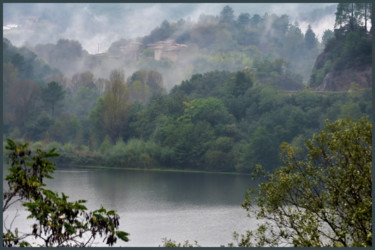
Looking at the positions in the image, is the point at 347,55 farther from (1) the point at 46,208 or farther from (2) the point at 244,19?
(1) the point at 46,208

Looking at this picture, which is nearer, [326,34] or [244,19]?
[326,34]

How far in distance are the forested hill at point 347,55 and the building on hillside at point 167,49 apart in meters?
12.1

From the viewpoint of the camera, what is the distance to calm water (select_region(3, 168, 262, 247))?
10375mm

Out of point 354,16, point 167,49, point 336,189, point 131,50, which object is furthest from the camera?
point 131,50

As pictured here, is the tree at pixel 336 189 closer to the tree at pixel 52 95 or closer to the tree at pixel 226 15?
the tree at pixel 52 95

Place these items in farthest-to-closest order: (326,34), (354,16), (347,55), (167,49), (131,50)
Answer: (131,50) → (167,49) → (326,34) → (354,16) → (347,55)

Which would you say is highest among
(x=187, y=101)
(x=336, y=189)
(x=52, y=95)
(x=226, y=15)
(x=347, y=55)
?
(x=226, y=15)

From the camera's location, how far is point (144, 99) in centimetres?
2989

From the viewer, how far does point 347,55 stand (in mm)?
26031

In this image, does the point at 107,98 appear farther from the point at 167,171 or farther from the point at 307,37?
the point at 307,37

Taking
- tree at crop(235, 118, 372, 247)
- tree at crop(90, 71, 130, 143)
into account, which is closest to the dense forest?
tree at crop(90, 71, 130, 143)

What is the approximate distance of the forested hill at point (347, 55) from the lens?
1001 inches

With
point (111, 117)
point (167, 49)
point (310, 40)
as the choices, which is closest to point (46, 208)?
point (111, 117)

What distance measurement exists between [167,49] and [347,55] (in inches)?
584
